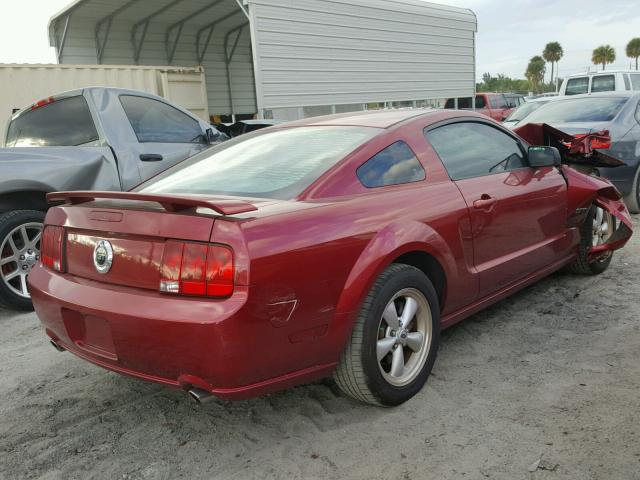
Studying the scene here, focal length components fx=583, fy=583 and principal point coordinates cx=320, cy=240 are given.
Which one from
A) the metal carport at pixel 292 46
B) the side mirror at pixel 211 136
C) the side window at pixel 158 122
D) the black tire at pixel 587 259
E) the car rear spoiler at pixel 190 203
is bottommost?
the black tire at pixel 587 259

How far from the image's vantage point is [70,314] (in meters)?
2.60

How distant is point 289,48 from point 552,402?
7865 millimetres

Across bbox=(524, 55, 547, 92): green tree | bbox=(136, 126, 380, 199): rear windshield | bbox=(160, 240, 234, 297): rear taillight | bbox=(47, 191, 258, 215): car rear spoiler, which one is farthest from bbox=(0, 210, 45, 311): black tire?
bbox=(524, 55, 547, 92): green tree

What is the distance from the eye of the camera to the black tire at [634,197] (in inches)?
271

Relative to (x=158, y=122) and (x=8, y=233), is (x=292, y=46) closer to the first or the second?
(x=158, y=122)

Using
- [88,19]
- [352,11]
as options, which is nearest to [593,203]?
[352,11]

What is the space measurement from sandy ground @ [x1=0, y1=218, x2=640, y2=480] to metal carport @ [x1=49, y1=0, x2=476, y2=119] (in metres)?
6.42

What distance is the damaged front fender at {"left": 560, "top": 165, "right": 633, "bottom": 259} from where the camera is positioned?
420 centimetres

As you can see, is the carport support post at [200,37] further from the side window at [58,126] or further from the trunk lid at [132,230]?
the trunk lid at [132,230]

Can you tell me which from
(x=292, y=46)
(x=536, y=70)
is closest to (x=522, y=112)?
(x=292, y=46)

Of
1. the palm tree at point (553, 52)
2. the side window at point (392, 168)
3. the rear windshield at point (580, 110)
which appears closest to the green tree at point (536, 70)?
the palm tree at point (553, 52)

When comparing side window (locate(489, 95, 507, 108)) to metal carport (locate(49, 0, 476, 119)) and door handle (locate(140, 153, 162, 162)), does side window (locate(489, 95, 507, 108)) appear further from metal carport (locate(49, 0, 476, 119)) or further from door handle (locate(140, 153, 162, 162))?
door handle (locate(140, 153, 162, 162))

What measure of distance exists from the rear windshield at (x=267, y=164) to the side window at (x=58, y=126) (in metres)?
2.18

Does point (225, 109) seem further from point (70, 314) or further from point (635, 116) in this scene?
point (70, 314)
